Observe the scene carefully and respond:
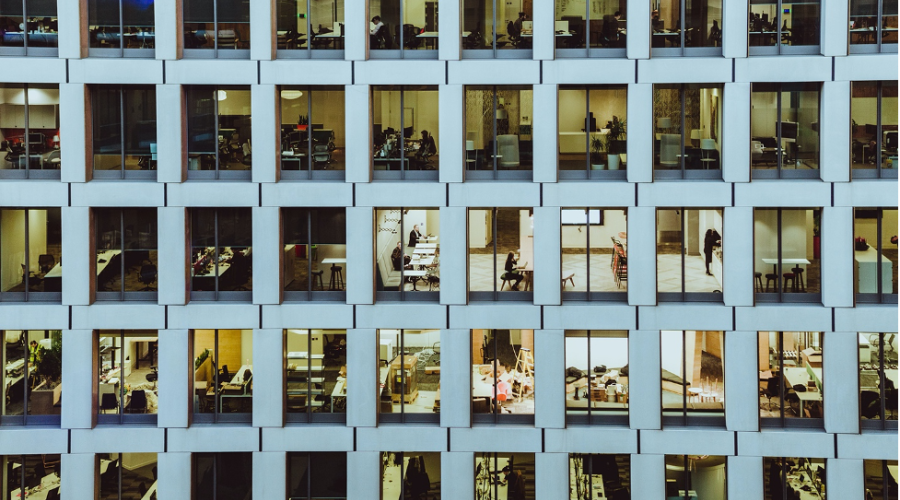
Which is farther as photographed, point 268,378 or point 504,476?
point 504,476

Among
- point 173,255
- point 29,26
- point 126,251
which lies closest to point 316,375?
point 173,255

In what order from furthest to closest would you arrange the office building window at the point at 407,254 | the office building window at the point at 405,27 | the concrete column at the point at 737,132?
the office building window at the point at 407,254 < the office building window at the point at 405,27 < the concrete column at the point at 737,132

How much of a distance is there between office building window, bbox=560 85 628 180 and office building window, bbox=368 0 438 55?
4.31m

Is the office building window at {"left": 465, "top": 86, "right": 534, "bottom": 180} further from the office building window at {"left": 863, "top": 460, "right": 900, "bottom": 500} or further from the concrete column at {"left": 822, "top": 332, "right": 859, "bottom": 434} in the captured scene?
the office building window at {"left": 863, "top": 460, "right": 900, "bottom": 500}

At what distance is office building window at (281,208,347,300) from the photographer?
28.2 metres

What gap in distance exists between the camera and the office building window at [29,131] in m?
27.9

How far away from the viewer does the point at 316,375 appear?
28562 mm

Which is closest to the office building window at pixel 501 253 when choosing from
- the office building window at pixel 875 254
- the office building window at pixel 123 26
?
the office building window at pixel 875 254

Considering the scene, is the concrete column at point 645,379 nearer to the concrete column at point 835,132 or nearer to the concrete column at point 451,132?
the concrete column at point 835,132

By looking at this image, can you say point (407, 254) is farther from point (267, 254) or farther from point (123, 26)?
point (123, 26)

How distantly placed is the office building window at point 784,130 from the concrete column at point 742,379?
4.95 m

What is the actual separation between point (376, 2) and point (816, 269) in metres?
15.4

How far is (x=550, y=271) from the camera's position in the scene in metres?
27.9

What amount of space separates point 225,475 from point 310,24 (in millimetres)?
14099
